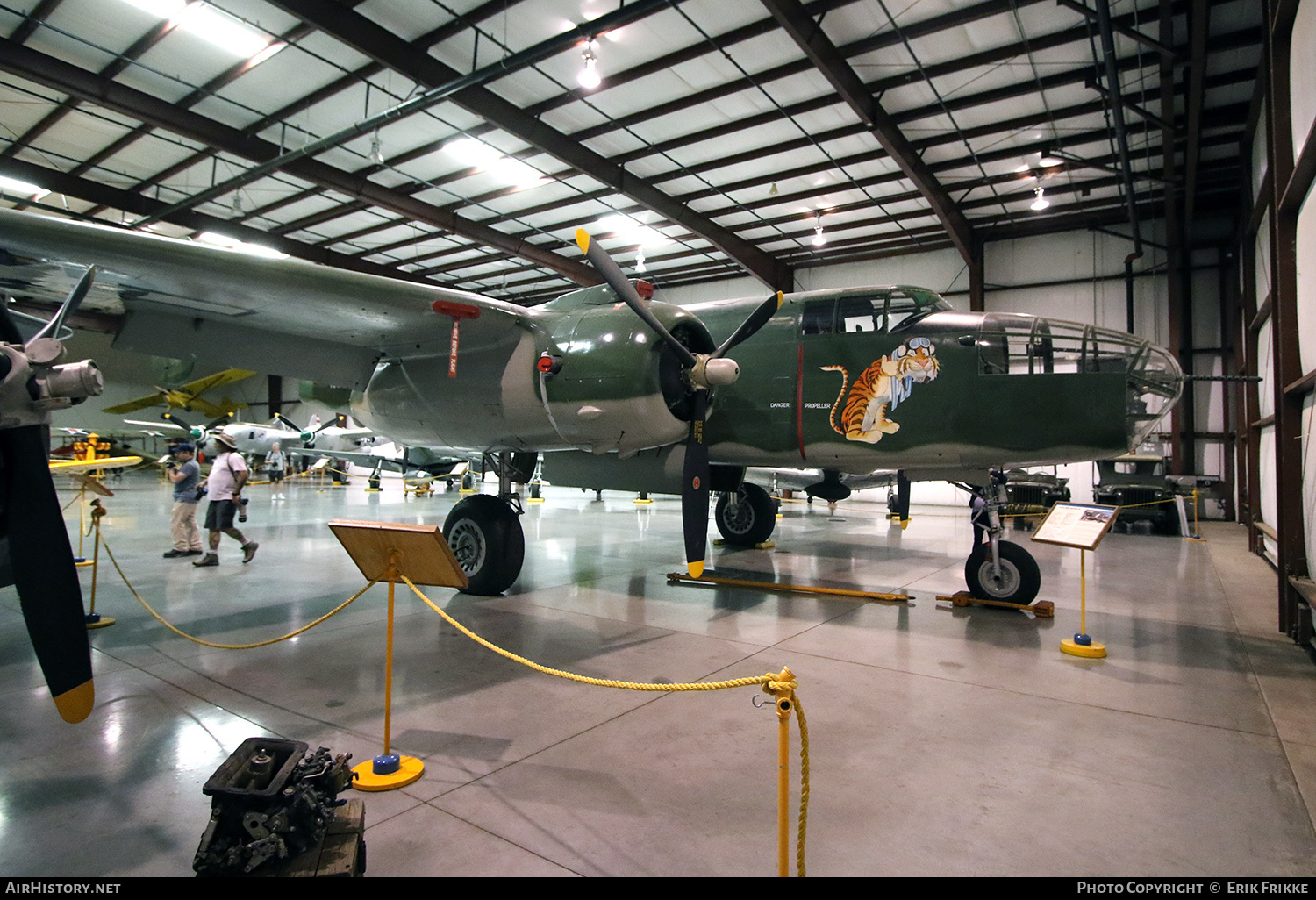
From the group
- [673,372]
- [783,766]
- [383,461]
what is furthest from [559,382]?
[383,461]

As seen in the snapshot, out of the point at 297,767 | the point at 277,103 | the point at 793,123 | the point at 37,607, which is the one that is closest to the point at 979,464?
the point at 297,767

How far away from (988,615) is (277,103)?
1737 centimetres

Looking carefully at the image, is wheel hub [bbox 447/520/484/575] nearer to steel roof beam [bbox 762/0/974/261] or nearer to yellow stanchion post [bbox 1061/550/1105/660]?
yellow stanchion post [bbox 1061/550/1105/660]

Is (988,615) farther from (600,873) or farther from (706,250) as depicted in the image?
(706,250)

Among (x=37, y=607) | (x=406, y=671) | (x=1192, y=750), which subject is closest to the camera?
(x=37, y=607)

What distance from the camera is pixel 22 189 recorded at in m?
19.0

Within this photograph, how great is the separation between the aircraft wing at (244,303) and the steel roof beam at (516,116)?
731 centimetres

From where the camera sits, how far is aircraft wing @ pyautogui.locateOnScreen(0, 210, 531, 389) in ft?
15.0

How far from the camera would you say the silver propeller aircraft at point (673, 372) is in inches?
234

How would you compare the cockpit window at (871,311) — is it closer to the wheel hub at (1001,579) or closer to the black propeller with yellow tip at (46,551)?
the wheel hub at (1001,579)

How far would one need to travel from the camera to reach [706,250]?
23.5m

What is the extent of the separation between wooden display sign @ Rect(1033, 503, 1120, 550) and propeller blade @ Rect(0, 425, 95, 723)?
648 centimetres

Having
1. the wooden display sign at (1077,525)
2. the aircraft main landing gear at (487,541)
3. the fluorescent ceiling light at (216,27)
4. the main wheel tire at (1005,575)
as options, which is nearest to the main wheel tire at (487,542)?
the aircraft main landing gear at (487,541)

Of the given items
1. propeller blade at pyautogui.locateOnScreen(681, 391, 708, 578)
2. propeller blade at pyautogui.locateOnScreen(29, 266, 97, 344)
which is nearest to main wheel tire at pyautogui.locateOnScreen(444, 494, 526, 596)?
propeller blade at pyautogui.locateOnScreen(681, 391, 708, 578)
